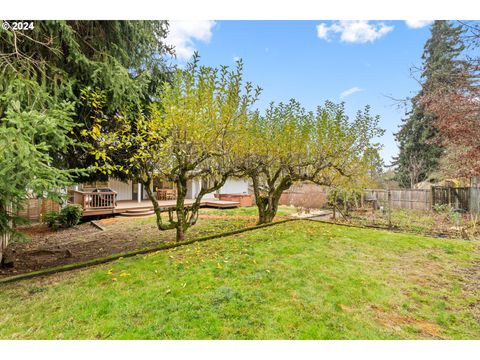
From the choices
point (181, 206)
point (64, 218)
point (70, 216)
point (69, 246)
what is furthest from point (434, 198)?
point (64, 218)

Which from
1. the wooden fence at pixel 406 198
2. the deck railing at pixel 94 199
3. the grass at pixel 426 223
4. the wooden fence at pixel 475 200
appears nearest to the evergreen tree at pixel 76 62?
the deck railing at pixel 94 199

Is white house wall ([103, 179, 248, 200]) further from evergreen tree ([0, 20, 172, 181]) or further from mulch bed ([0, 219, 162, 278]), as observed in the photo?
evergreen tree ([0, 20, 172, 181])

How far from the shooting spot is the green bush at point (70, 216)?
337 inches

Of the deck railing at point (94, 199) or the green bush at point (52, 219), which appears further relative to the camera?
the deck railing at point (94, 199)

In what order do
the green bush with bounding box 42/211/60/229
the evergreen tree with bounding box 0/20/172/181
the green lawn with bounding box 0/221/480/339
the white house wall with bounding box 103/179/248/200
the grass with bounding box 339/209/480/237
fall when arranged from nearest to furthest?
the green lawn with bounding box 0/221/480/339 → the evergreen tree with bounding box 0/20/172/181 → the grass with bounding box 339/209/480/237 → the green bush with bounding box 42/211/60/229 → the white house wall with bounding box 103/179/248/200

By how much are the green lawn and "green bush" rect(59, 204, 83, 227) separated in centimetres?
602

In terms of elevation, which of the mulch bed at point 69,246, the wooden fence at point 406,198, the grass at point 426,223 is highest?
the wooden fence at point 406,198

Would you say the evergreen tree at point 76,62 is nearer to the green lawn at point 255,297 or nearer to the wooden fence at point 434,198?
the green lawn at point 255,297

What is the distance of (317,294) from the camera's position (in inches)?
114

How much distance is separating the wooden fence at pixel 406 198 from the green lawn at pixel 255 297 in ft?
24.5

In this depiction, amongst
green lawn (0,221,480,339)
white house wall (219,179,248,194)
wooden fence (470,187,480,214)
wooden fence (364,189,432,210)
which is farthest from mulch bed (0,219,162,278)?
wooden fence (470,187,480,214)

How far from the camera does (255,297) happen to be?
9.12 feet

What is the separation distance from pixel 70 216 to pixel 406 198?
15.0m

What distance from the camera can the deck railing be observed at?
32.1ft
